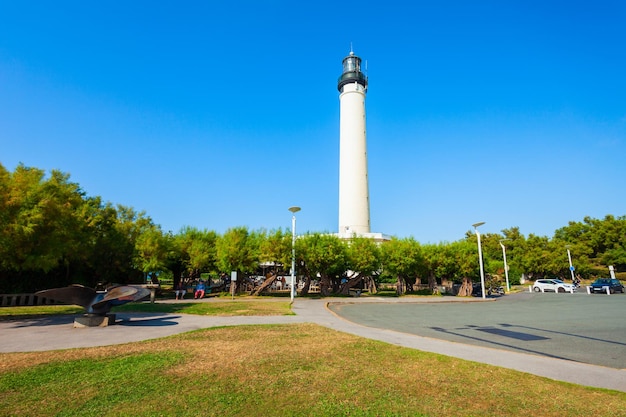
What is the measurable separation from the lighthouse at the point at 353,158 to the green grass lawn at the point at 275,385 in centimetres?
4217

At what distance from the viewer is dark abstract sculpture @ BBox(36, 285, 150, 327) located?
1238 centimetres

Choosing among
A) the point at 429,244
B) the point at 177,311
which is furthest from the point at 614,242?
the point at 177,311

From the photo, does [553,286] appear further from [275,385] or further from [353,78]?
[275,385]

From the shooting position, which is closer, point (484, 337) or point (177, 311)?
point (484, 337)

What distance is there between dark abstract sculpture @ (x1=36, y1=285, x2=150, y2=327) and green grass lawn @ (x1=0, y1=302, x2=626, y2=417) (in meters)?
4.49

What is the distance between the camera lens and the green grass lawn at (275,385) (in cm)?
485

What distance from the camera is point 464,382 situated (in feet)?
19.9

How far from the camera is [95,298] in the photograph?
1316cm

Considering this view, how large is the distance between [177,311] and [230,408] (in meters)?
13.9

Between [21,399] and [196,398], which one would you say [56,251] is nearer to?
[21,399]

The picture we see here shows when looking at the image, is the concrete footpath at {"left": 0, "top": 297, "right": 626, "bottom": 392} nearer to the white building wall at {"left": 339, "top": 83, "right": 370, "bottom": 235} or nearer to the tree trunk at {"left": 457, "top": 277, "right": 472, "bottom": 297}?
the tree trunk at {"left": 457, "top": 277, "right": 472, "bottom": 297}

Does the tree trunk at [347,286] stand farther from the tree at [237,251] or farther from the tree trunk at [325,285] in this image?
the tree at [237,251]

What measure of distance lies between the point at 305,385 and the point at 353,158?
160 ft

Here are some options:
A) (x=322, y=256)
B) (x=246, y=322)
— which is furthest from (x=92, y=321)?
(x=322, y=256)
